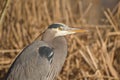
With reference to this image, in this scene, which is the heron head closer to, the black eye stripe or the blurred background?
the black eye stripe

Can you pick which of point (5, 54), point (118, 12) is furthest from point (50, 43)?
point (118, 12)

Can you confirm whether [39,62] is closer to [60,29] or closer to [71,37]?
[60,29]

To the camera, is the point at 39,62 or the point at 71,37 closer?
the point at 39,62

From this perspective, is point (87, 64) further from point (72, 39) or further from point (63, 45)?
point (63, 45)

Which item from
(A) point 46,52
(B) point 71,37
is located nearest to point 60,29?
(A) point 46,52

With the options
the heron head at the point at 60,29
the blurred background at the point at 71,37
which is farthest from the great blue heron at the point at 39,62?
the blurred background at the point at 71,37

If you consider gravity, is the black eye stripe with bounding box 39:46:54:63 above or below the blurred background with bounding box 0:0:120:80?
above

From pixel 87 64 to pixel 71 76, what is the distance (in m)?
0.20

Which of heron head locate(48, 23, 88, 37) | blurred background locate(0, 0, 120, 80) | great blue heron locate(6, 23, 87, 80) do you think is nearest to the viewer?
great blue heron locate(6, 23, 87, 80)

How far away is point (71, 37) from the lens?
4.49 metres

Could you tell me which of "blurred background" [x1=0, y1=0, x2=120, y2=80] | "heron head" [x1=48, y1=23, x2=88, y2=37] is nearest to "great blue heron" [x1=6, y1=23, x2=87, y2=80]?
"heron head" [x1=48, y1=23, x2=88, y2=37]

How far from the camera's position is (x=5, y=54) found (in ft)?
14.7

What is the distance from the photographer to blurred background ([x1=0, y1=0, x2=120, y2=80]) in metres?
4.06

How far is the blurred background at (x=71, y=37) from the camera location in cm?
406
